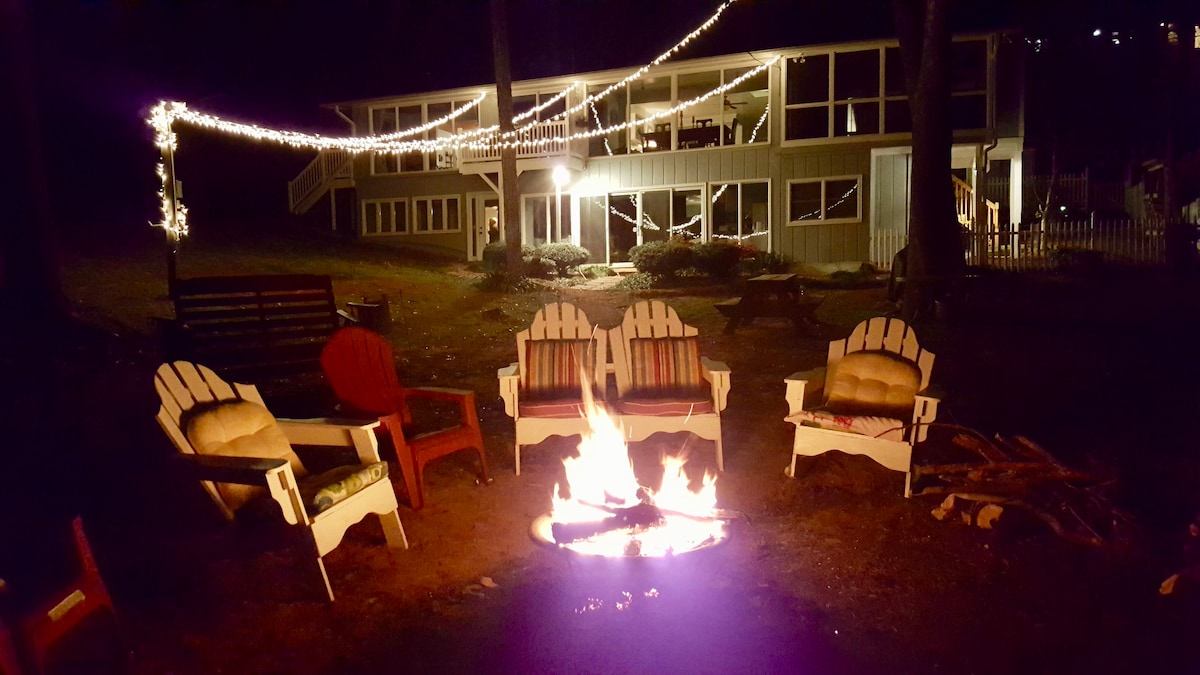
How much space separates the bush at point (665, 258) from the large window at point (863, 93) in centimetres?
449

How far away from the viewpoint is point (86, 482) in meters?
5.38

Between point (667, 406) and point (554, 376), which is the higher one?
point (554, 376)

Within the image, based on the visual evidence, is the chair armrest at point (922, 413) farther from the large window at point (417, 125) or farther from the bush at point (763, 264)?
the large window at point (417, 125)

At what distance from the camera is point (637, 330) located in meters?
5.66

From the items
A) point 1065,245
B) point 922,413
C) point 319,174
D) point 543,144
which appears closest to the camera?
point 922,413

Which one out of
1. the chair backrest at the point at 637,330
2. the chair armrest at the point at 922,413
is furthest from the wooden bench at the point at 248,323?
the chair armrest at the point at 922,413

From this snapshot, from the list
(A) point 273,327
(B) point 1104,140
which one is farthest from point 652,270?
(B) point 1104,140

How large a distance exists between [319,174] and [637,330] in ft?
73.2

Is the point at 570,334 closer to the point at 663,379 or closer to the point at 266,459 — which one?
the point at 663,379

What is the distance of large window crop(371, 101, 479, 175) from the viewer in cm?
2312

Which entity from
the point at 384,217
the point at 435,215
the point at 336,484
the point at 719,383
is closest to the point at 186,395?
the point at 336,484

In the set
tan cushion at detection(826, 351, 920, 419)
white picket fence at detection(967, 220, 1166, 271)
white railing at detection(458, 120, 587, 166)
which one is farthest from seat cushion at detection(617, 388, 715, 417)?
white railing at detection(458, 120, 587, 166)

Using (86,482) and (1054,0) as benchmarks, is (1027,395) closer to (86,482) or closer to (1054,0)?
(86,482)

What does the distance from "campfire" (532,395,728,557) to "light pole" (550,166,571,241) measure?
55.6 feet
